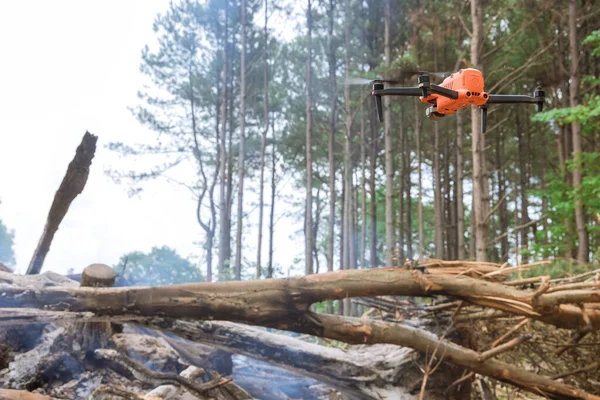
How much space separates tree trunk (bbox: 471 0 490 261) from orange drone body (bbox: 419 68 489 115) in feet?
7.23

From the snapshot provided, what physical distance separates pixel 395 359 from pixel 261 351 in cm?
Answer: 81

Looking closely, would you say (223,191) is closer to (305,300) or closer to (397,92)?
(305,300)

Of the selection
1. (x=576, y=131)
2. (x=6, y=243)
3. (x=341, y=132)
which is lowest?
(x=6, y=243)

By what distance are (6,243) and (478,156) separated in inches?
180

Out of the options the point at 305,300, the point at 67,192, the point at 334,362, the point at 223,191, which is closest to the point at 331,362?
the point at 334,362

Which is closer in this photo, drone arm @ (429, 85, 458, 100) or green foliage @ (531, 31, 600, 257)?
drone arm @ (429, 85, 458, 100)

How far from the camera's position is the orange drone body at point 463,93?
87 cm

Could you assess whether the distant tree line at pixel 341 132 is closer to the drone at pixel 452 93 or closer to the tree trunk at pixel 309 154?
the tree trunk at pixel 309 154

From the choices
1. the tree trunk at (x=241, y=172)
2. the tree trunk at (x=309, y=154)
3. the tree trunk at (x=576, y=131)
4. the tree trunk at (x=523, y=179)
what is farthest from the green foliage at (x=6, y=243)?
the tree trunk at (x=523, y=179)

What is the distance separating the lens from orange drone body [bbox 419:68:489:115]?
872 mm

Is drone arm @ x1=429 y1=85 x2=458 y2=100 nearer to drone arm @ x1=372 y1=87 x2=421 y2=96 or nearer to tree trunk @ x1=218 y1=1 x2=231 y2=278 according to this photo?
drone arm @ x1=372 y1=87 x2=421 y2=96

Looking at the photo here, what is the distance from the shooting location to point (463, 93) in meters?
0.86

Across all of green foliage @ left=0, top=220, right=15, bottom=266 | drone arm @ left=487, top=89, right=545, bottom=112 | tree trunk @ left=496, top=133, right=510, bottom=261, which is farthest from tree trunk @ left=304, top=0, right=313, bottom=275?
drone arm @ left=487, top=89, right=545, bottom=112

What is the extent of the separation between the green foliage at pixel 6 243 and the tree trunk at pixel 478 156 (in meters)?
4.27
